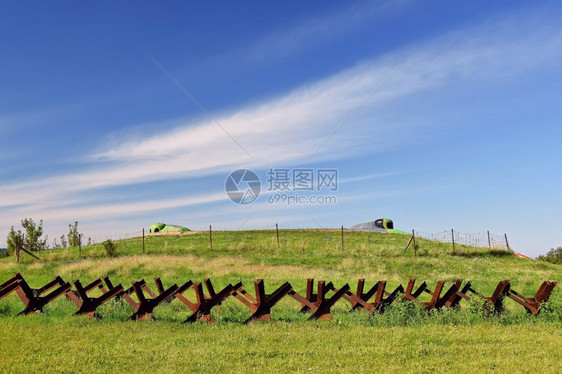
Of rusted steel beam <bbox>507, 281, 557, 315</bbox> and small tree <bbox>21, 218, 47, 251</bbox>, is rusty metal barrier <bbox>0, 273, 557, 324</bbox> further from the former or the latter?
small tree <bbox>21, 218, 47, 251</bbox>

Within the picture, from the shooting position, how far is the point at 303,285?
22.5 m

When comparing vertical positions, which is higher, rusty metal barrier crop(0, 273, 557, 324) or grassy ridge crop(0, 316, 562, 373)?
rusty metal barrier crop(0, 273, 557, 324)

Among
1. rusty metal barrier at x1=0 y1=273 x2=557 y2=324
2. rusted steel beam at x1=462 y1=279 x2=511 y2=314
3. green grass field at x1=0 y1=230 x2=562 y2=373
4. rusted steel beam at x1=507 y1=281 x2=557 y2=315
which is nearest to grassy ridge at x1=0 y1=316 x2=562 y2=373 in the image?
green grass field at x1=0 y1=230 x2=562 y2=373

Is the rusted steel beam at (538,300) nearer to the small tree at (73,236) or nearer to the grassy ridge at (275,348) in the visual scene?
the grassy ridge at (275,348)

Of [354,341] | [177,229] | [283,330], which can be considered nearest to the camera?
[354,341]

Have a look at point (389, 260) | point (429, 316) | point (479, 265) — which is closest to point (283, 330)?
point (429, 316)

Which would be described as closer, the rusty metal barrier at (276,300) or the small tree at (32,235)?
the rusty metal barrier at (276,300)

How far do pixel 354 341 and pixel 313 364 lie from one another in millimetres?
1734

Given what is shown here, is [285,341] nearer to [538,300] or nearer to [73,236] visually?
[538,300]

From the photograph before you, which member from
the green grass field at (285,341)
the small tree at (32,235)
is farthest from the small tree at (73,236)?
the green grass field at (285,341)

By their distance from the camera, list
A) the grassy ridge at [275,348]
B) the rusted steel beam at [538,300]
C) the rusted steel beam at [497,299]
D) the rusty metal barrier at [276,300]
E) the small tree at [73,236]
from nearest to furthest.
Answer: the grassy ridge at [275,348] < the rusty metal barrier at [276,300] < the rusted steel beam at [497,299] < the rusted steel beam at [538,300] < the small tree at [73,236]

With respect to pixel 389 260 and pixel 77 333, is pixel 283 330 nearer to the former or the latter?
pixel 77 333

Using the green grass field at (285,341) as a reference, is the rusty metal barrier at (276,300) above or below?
above

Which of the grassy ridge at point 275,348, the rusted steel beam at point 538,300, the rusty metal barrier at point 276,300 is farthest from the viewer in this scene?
the rusted steel beam at point 538,300
